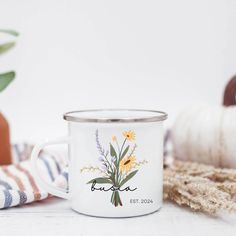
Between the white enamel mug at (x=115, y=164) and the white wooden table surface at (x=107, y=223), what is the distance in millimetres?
18

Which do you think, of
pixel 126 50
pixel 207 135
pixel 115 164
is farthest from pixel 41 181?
pixel 126 50

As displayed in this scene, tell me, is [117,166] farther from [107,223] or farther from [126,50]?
[126,50]

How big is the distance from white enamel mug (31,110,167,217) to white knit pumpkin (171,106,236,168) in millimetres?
243

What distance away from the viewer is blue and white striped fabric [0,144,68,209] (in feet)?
2.10

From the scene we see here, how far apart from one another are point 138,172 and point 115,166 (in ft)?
0.11

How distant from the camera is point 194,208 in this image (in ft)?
1.99

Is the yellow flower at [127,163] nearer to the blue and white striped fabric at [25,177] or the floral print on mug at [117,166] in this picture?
the floral print on mug at [117,166]

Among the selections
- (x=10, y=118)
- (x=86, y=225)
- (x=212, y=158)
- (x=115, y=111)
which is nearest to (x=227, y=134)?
(x=212, y=158)

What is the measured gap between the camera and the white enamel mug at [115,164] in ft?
1.93

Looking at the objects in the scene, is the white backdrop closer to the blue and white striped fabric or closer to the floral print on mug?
the blue and white striped fabric

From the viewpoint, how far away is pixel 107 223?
0.58 meters

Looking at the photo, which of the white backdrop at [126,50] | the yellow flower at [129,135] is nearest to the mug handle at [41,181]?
the yellow flower at [129,135]

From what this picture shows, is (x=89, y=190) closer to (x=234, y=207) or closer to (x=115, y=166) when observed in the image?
(x=115, y=166)

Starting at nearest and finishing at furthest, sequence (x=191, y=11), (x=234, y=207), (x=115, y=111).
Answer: (x=234, y=207) → (x=115, y=111) → (x=191, y=11)
